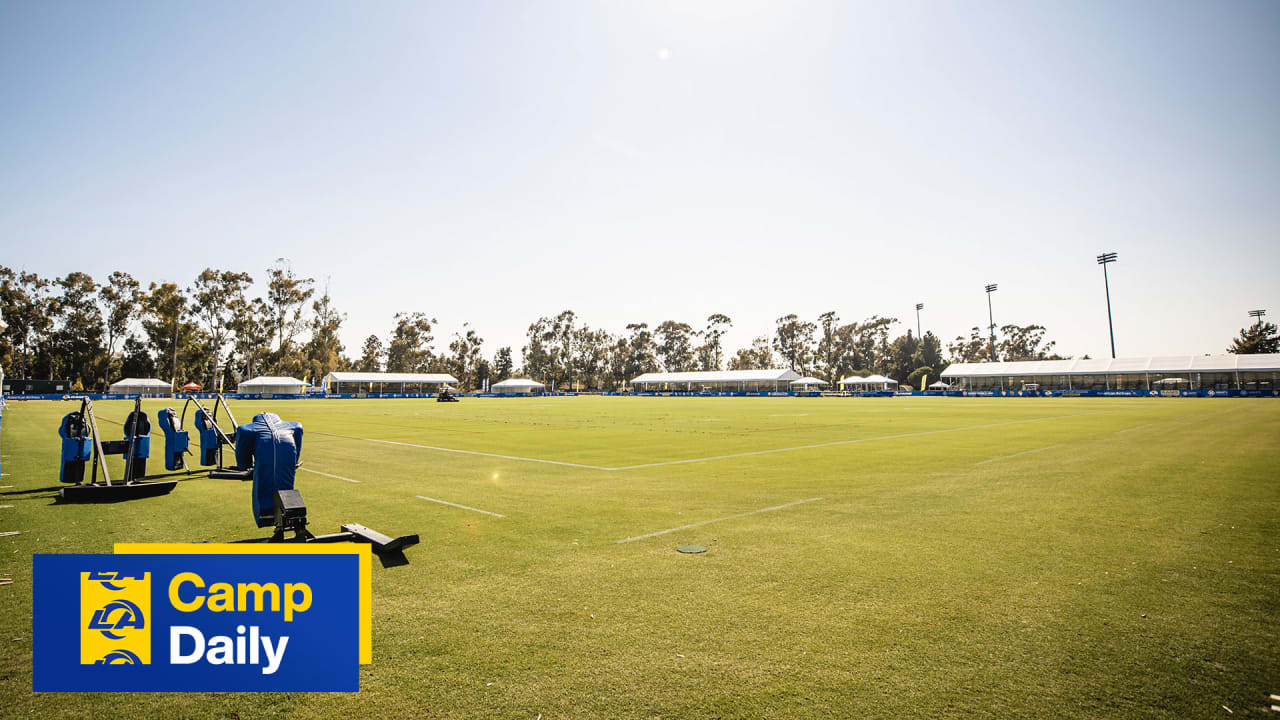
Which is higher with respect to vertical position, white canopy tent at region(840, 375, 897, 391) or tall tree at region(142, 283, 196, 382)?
tall tree at region(142, 283, 196, 382)

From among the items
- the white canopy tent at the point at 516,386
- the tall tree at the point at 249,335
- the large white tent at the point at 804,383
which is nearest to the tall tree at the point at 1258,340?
the large white tent at the point at 804,383

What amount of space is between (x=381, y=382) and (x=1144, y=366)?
11705 centimetres

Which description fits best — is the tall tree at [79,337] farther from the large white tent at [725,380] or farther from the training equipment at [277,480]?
the training equipment at [277,480]

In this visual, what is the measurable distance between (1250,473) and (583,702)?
582 inches

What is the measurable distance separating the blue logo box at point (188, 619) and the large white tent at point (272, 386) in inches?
4062

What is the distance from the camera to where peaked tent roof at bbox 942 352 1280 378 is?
76.2m

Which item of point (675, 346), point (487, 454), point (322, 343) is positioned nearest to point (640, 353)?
point (675, 346)

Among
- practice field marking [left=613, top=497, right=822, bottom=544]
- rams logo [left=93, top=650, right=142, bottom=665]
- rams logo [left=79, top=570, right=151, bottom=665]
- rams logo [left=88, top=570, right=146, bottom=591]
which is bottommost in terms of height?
practice field marking [left=613, top=497, right=822, bottom=544]

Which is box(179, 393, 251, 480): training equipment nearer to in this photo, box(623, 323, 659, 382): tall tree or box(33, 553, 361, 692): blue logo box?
box(33, 553, 361, 692): blue logo box

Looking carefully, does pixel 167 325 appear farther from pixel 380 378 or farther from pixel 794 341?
pixel 794 341

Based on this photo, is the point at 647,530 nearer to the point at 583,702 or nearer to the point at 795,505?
the point at 795,505

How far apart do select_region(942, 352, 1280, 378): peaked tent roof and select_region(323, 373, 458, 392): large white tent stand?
9395cm

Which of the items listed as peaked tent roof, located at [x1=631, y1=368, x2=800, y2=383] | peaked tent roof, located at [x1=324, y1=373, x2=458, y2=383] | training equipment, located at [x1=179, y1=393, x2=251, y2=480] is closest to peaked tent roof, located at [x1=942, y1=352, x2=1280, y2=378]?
peaked tent roof, located at [x1=631, y1=368, x2=800, y2=383]

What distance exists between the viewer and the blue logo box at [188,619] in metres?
3.35
